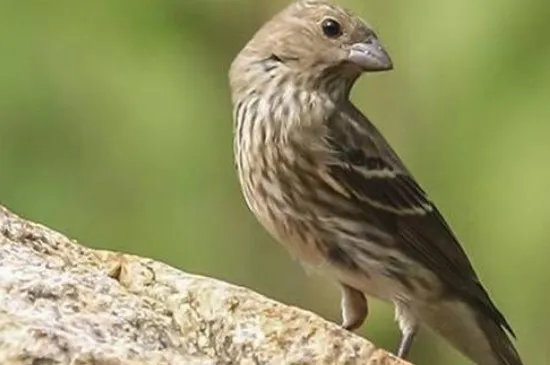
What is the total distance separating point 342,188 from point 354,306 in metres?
0.28

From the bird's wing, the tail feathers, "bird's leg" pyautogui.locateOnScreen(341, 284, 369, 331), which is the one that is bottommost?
the tail feathers

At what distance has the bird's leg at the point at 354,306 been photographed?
5473 mm

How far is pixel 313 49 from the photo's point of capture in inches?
220

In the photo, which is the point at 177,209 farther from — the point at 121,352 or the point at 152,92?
the point at 121,352

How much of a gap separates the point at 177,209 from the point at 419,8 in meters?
0.92

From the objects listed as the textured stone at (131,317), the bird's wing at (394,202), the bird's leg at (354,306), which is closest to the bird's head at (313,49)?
the bird's wing at (394,202)

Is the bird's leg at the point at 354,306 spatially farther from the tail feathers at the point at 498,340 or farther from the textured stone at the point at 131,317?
the textured stone at the point at 131,317

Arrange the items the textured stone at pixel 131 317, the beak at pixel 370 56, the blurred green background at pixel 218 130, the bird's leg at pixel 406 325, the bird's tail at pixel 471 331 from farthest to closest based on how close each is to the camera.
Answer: the blurred green background at pixel 218 130 < the bird's tail at pixel 471 331 < the bird's leg at pixel 406 325 < the beak at pixel 370 56 < the textured stone at pixel 131 317

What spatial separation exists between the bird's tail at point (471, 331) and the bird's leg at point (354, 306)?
0.17 m

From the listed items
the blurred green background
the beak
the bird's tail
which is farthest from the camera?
the blurred green background

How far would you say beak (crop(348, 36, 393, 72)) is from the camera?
17.6 ft

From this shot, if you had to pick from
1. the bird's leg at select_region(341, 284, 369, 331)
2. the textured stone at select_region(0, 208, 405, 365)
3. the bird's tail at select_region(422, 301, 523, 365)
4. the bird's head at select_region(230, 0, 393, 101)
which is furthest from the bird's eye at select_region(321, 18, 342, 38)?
the textured stone at select_region(0, 208, 405, 365)

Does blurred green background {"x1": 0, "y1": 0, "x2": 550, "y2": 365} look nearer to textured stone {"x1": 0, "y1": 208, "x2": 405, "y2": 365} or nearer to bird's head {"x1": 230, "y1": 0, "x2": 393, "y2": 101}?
bird's head {"x1": 230, "y1": 0, "x2": 393, "y2": 101}

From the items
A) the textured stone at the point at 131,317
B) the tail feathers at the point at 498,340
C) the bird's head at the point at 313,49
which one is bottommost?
the tail feathers at the point at 498,340
